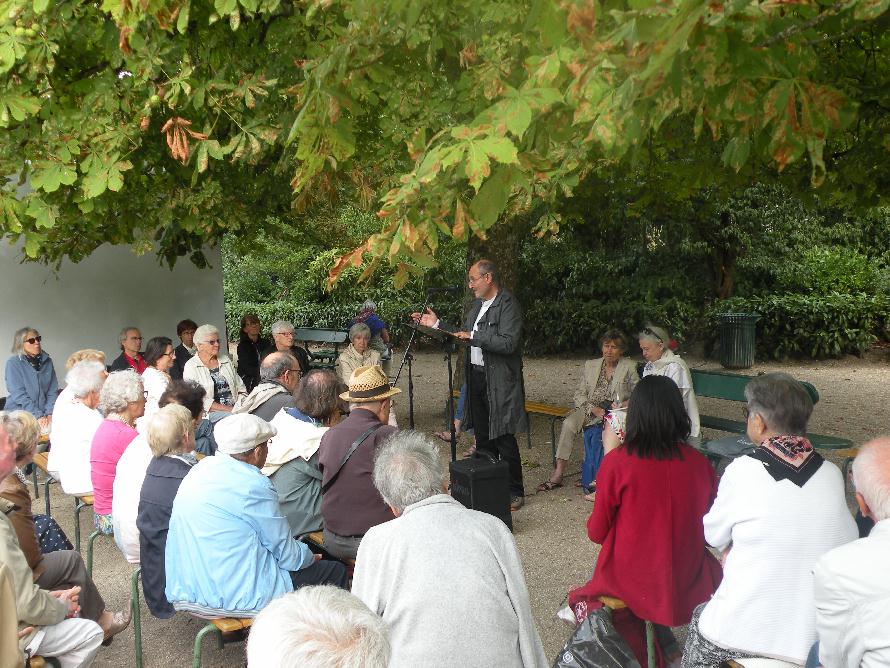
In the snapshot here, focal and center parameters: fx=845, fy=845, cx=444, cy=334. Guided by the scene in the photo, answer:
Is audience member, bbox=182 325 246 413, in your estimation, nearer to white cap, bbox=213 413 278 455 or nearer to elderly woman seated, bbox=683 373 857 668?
white cap, bbox=213 413 278 455

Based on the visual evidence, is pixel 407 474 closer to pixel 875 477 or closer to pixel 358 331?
pixel 875 477

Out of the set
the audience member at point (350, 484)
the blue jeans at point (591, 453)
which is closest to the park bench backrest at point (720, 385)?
the blue jeans at point (591, 453)

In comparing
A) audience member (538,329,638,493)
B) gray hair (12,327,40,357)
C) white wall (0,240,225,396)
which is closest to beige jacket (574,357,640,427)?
audience member (538,329,638,493)

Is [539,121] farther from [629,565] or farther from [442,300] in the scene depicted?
[442,300]

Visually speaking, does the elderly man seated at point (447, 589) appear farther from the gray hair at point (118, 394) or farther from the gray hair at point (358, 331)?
the gray hair at point (358, 331)

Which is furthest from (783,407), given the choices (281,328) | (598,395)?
(281,328)

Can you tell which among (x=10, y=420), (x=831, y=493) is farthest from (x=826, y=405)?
(x=10, y=420)

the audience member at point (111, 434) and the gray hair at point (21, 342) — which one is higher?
the gray hair at point (21, 342)

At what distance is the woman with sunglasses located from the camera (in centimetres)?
798

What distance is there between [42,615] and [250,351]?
708 cm

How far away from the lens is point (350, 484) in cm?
434

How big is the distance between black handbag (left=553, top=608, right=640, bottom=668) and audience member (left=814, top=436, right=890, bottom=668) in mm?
1115

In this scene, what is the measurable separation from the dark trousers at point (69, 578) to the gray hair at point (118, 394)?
1.51m

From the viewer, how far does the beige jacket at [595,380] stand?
707 cm
